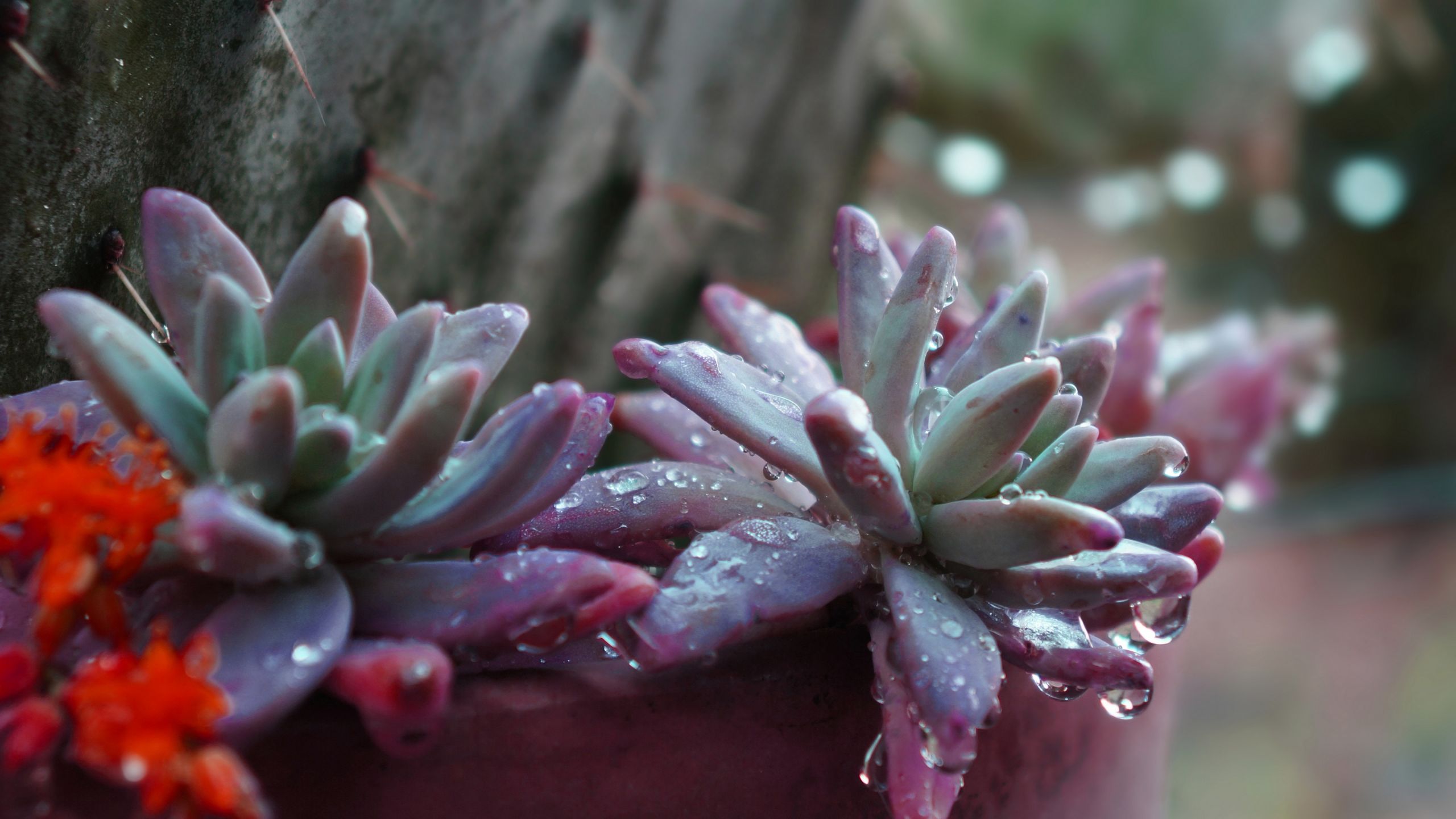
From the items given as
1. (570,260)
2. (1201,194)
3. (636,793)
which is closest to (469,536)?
(636,793)

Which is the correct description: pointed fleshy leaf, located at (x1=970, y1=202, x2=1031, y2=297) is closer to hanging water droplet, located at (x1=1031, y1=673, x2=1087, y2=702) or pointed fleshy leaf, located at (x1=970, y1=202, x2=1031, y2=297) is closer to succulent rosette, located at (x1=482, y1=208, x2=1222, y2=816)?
succulent rosette, located at (x1=482, y1=208, x2=1222, y2=816)

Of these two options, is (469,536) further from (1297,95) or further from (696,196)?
(1297,95)

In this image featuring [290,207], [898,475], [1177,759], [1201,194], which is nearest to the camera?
[898,475]

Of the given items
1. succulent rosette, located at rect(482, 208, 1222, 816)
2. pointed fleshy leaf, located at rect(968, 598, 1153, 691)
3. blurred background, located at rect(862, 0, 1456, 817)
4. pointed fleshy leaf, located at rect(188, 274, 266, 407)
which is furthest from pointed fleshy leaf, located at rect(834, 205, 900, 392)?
blurred background, located at rect(862, 0, 1456, 817)

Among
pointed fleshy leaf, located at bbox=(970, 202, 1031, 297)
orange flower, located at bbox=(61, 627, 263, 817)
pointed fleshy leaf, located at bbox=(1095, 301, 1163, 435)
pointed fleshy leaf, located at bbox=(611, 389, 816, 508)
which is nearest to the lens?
orange flower, located at bbox=(61, 627, 263, 817)

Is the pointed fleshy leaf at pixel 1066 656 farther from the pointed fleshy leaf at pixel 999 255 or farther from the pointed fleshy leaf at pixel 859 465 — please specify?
the pointed fleshy leaf at pixel 999 255

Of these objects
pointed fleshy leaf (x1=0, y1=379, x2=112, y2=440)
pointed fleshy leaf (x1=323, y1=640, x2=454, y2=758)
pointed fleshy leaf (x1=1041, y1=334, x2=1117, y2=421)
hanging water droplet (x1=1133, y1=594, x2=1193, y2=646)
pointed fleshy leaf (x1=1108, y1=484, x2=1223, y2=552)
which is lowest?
hanging water droplet (x1=1133, y1=594, x2=1193, y2=646)
